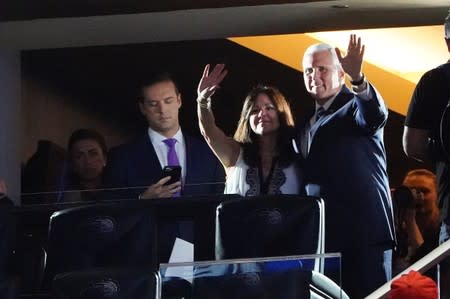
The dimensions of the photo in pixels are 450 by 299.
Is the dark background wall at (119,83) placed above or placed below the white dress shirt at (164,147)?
above

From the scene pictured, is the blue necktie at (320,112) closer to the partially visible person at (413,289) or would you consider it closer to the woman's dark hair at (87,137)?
the woman's dark hair at (87,137)

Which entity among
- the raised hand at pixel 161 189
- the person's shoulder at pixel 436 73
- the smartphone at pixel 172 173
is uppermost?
the person's shoulder at pixel 436 73

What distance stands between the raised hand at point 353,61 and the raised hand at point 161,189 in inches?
49.6

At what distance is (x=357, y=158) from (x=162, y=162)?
1245mm

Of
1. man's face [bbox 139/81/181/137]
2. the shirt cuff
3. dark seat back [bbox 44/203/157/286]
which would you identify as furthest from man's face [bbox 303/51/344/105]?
dark seat back [bbox 44/203/157/286]

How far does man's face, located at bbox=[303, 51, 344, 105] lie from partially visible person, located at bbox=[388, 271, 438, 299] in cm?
351

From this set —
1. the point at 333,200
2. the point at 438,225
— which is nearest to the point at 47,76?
the point at 333,200

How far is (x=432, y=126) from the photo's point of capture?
20.2 feet

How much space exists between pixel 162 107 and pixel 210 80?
0.35 m

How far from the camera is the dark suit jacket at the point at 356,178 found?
7.15 meters

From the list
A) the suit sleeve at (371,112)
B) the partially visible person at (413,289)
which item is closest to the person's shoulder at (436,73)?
the suit sleeve at (371,112)

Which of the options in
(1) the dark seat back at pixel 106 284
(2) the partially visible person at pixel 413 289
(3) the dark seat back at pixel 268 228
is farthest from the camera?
(3) the dark seat back at pixel 268 228

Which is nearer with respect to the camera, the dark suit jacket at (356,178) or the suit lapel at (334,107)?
the dark suit jacket at (356,178)

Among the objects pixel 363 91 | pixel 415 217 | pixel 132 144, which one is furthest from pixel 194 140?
pixel 415 217
